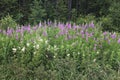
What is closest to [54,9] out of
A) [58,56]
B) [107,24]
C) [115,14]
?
[107,24]

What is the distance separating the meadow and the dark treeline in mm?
7380

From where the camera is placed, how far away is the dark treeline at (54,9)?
40.5 ft

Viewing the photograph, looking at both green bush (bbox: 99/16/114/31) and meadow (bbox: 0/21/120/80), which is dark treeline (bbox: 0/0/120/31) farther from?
meadow (bbox: 0/21/120/80)

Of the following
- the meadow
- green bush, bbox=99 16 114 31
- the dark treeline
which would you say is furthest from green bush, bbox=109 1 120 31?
the meadow

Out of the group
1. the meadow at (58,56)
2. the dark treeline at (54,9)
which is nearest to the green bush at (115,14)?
the dark treeline at (54,9)

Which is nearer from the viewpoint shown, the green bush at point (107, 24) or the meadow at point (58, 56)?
the meadow at point (58, 56)

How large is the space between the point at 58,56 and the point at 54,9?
9.12 meters

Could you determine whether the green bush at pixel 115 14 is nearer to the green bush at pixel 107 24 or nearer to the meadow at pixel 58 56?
the green bush at pixel 107 24

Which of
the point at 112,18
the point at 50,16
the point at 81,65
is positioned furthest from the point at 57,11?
the point at 81,65

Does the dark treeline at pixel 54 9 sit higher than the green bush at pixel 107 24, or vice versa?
the dark treeline at pixel 54 9

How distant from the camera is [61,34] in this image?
4.89 metres

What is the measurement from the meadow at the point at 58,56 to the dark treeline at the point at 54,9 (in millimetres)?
7380

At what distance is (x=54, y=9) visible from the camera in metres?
13.3

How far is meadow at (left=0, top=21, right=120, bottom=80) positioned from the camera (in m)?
4.12
